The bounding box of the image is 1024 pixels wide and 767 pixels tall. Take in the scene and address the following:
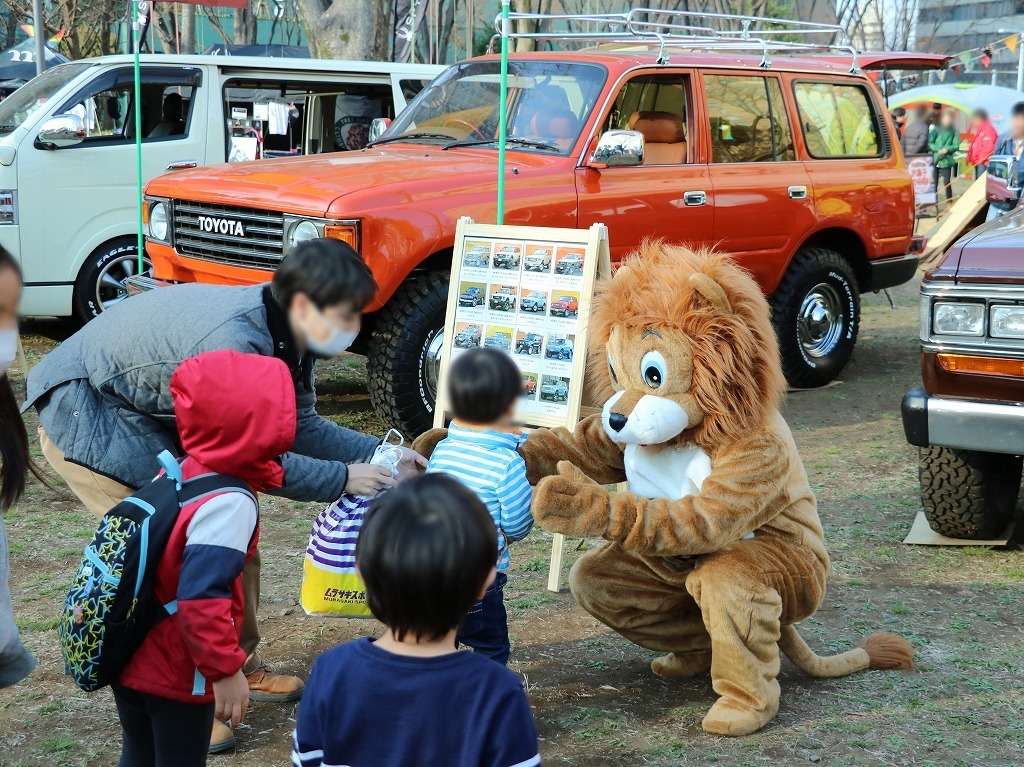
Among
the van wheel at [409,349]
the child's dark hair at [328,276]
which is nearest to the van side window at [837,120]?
the van wheel at [409,349]

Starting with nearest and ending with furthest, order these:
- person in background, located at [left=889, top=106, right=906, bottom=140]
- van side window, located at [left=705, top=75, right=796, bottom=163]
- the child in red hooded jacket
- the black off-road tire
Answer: the child in red hooded jacket < the black off-road tire < van side window, located at [left=705, top=75, right=796, bottom=163] < person in background, located at [left=889, top=106, right=906, bottom=140]

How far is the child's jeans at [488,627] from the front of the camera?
3.03m

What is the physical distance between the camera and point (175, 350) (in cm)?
283

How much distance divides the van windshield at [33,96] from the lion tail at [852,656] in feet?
22.4

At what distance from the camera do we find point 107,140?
27.3 ft

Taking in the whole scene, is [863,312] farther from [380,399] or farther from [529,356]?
[529,356]

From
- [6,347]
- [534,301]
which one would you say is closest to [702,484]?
[534,301]

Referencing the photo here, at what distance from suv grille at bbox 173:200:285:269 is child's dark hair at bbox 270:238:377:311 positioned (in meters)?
3.46

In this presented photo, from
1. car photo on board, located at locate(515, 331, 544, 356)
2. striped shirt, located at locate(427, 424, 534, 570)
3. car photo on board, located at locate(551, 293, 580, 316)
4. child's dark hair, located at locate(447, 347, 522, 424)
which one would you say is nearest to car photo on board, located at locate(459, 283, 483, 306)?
car photo on board, located at locate(515, 331, 544, 356)

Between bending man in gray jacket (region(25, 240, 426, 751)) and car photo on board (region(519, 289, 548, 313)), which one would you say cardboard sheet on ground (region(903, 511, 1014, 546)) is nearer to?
car photo on board (region(519, 289, 548, 313))

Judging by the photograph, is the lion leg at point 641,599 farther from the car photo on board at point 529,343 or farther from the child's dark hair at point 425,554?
the child's dark hair at point 425,554

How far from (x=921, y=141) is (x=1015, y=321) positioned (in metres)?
15.5

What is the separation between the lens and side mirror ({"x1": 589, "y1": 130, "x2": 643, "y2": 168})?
617cm

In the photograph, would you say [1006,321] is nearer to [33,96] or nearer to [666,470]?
[666,470]
